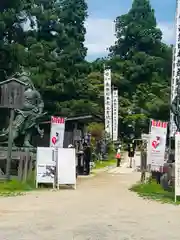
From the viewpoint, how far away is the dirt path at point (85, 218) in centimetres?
738

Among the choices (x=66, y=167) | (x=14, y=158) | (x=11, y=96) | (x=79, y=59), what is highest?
(x=79, y=59)

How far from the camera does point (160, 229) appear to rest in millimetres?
7953

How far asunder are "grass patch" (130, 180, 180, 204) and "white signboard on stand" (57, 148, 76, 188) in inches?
80.5

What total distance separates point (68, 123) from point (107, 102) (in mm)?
17292

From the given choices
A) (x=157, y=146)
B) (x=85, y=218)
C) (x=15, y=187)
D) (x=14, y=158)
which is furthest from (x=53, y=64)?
(x=85, y=218)

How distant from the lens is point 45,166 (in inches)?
549

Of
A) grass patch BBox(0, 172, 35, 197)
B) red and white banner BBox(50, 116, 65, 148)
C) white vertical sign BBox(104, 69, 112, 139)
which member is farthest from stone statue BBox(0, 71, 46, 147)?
white vertical sign BBox(104, 69, 112, 139)

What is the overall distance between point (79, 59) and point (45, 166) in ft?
89.5

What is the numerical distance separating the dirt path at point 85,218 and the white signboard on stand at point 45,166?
3.34 ft

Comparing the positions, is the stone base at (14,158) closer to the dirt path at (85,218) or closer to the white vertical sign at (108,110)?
the dirt path at (85,218)

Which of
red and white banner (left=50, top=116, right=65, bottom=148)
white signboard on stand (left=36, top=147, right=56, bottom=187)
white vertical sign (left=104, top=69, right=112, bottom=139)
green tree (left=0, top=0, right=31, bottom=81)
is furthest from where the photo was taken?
white vertical sign (left=104, top=69, right=112, bottom=139)

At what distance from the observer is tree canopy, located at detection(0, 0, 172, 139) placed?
24.5 meters

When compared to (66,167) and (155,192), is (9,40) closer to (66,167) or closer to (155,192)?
(66,167)

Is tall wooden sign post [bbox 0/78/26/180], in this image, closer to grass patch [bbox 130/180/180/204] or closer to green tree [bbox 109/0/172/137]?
grass patch [bbox 130/180/180/204]
